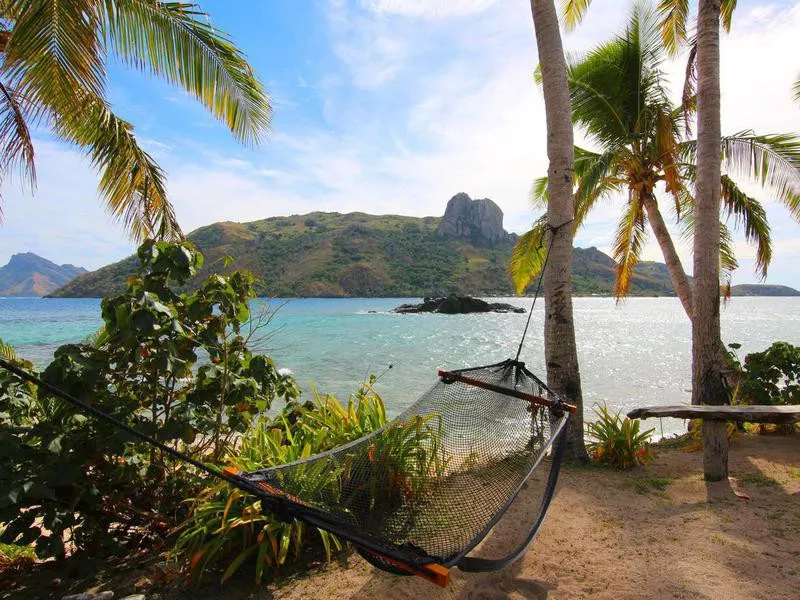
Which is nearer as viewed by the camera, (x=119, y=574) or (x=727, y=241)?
(x=119, y=574)

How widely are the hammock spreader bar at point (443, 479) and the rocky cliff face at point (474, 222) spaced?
3777 inches

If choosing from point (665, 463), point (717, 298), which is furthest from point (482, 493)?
point (717, 298)

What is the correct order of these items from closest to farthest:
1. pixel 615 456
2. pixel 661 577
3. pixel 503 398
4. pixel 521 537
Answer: pixel 661 577, pixel 521 537, pixel 503 398, pixel 615 456

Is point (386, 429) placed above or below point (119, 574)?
above

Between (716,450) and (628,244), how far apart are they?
422 centimetres

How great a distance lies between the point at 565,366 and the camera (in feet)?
12.8

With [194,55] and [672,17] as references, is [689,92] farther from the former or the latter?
[194,55]

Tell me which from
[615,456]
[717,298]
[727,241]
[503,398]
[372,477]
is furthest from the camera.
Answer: [727,241]

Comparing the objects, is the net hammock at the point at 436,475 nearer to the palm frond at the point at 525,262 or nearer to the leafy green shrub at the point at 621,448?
the leafy green shrub at the point at 621,448

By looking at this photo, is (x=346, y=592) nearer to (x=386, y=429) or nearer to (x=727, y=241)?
(x=386, y=429)

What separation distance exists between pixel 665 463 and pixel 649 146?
4.64 meters

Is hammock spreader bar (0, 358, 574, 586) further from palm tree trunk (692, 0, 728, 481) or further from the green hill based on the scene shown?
the green hill

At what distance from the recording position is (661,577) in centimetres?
207

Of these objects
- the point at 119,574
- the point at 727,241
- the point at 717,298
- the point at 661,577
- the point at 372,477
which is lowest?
the point at 119,574
